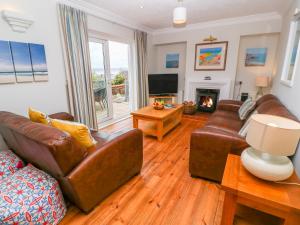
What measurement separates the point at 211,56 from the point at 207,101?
1.25 metres

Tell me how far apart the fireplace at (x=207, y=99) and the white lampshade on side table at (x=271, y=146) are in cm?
349

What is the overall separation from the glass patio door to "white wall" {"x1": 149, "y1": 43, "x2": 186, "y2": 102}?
5.94 ft

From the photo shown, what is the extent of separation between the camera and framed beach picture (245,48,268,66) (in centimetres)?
395

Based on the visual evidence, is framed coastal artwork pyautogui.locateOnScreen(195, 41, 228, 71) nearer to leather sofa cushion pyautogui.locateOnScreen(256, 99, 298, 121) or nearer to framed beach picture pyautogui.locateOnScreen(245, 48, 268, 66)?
framed beach picture pyautogui.locateOnScreen(245, 48, 268, 66)

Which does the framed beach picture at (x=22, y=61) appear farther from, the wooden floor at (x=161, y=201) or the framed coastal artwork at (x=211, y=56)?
the framed coastal artwork at (x=211, y=56)

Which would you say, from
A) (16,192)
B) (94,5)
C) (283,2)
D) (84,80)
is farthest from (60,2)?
(283,2)

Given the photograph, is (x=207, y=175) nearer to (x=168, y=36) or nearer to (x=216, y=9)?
(x=216, y=9)

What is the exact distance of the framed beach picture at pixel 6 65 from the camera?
80.4 inches

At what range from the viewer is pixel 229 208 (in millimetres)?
1200

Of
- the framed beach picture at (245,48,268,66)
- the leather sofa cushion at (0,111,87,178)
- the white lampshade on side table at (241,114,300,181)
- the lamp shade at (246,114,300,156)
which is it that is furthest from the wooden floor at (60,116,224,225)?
the framed beach picture at (245,48,268,66)

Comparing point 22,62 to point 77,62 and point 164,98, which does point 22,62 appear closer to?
point 77,62

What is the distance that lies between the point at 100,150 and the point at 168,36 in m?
4.39

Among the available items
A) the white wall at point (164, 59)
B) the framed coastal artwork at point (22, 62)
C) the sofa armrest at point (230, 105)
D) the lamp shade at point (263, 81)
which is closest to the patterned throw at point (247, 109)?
the sofa armrest at point (230, 105)

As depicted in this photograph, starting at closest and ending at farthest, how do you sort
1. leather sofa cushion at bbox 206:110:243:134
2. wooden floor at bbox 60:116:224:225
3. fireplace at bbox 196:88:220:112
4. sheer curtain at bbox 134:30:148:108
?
wooden floor at bbox 60:116:224:225
leather sofa cushion at bbox 206:110:243:134
sheer curtain at bbox 134:30:148:108
fireplace at bbox 196:88:220:112
